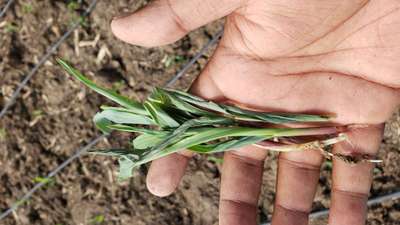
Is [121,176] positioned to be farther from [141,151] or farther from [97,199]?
[97,199]

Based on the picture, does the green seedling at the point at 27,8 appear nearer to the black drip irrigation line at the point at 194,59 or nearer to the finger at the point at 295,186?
the black drip irrigation line at the point at 194,59

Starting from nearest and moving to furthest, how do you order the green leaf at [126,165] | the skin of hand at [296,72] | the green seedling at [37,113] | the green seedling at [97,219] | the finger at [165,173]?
1. the green leaf at [126,165]
2. the skin of hand at [296,72]
3. the finger at [165,173]
4. the green seedling at [97,219]
5. the green seedling at [37,113]

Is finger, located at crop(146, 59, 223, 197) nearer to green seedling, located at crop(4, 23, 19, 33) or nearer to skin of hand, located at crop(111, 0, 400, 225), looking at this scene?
skin of hand, located at crop(111, 0, 400, 225)

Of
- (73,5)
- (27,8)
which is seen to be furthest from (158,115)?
(27,8)

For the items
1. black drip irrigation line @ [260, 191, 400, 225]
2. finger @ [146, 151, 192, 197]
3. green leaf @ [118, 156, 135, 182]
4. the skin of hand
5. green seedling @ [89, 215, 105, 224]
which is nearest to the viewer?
green leaf @ [118, 156, 135, 182]

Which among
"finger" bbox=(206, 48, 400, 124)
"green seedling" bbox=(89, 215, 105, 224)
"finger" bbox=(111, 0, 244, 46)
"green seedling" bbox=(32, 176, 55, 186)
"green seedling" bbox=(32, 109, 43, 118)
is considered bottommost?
"green seedling" bbox=(89, 215, 105, 224)

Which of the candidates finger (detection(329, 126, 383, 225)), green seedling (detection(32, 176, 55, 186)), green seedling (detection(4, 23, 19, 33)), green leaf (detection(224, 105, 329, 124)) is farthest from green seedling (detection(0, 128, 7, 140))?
finger (detection(329, 126, 383, 225))

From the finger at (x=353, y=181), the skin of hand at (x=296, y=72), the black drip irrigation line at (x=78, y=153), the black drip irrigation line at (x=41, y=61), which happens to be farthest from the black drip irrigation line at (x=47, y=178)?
the finger at (x=353, y=181)
